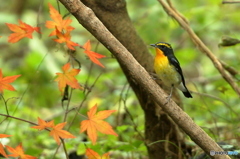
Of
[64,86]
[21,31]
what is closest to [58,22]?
[21,31]

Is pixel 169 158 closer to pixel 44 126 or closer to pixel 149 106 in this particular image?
pixel 149 106

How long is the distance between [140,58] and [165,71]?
0.25 m

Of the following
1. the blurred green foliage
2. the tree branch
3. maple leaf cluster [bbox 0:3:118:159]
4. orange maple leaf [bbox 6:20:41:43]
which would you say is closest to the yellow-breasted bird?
the blurred green foliage

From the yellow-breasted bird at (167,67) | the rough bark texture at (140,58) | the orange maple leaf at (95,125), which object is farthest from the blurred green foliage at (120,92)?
the orange maple leaf at (95,125)

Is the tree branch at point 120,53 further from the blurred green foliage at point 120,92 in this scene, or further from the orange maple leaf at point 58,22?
the blurred green foliage at point 120,92

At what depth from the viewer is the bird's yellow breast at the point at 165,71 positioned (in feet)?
9.53

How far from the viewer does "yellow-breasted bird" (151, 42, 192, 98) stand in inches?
115

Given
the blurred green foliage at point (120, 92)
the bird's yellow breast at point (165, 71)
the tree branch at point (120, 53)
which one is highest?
the tree branch at point (120, 53)

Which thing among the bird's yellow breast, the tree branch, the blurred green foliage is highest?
the tree branch

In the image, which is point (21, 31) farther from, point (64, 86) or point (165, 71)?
point (165, 71)

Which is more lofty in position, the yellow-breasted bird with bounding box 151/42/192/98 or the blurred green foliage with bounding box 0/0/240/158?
the yellow-breasted bird with bounding box 151/42/192/98

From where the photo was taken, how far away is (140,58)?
2875 mm

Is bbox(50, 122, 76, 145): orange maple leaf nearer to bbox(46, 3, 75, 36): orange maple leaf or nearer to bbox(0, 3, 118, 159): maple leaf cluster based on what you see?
bbox(0, 3, 118, 159): maple leaf cluster

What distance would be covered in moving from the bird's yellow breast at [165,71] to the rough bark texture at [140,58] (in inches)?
3.5
